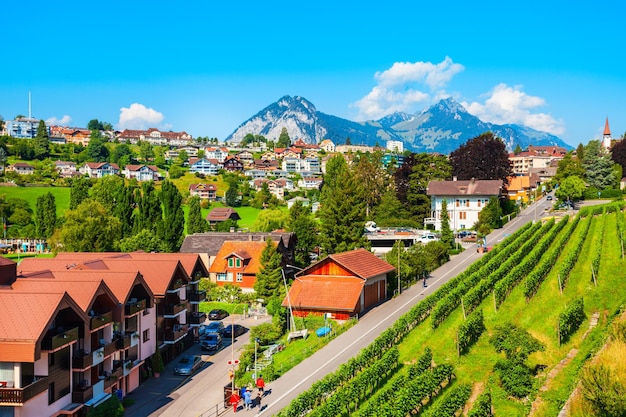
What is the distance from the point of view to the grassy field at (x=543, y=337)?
29.2 m

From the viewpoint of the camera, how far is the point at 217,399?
124 feet

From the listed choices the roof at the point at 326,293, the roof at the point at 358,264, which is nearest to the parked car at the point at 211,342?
the roof at the point at 326,293

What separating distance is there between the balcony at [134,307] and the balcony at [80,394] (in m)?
6.32

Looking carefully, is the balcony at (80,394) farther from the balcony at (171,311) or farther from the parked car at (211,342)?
the parked car at (211,342)

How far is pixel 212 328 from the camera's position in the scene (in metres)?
55.4

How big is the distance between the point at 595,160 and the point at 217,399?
10045 cm

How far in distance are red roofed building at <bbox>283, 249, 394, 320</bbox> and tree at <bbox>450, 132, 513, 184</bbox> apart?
5075 cm

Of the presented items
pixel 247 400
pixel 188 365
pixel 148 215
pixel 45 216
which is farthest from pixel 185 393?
pixel 45 216

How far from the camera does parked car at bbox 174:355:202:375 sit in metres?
42.8

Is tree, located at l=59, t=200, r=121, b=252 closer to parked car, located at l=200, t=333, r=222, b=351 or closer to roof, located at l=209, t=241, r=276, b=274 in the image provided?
roof, located at l=209, t=241, r=276, b=274

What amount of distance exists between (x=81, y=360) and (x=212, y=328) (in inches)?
907

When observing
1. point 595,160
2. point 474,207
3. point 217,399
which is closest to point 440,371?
point 217,399

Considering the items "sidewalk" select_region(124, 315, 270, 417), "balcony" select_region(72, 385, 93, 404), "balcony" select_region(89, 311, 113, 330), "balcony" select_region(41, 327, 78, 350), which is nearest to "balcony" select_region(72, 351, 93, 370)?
"balcony" select_region(72, 385, 93, 404)

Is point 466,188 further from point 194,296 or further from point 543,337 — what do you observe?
point 543,337
